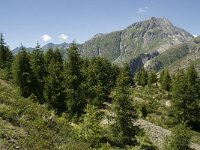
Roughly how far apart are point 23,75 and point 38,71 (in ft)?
11.3

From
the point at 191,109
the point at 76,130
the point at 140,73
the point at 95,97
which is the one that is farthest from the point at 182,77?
the point at 140,73

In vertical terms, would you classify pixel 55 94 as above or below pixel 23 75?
below

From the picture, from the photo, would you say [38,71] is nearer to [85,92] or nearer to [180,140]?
[85,92]

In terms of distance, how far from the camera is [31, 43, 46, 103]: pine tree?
45.9 m

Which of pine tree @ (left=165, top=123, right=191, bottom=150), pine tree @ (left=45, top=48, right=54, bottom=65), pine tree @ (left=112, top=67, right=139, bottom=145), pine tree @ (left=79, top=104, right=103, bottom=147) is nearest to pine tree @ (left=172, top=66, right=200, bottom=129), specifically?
pine tree @ (left=112, top=67, right=139, bottom=145)

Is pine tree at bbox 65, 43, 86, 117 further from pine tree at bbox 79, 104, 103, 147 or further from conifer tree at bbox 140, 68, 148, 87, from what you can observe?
conifer tree at bbox 140, 68, 148, 87

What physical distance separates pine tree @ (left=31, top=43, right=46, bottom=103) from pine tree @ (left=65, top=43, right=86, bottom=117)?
821 centimetres

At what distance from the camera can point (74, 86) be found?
38406 millimetres

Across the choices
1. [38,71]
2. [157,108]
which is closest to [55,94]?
[38,71]

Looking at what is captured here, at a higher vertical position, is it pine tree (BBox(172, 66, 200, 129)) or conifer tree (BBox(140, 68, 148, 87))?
conifer tree (BBox(140, 68, 148, 87))

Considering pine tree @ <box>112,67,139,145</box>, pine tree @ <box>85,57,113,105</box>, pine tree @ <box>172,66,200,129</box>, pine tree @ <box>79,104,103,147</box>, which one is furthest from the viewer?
pine tree @ <box>172,66,200,129</box>

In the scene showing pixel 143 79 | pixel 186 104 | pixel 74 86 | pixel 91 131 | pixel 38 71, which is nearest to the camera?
pixel 91 131

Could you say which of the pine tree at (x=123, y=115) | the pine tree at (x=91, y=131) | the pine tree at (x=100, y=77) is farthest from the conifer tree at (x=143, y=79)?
the pine tree at (x=91, y=131)

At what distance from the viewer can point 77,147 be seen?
19500 mm
